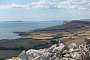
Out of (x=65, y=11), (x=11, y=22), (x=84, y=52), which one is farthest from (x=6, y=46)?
(x=84, y=52)

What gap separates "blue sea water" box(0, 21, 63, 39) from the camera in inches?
843

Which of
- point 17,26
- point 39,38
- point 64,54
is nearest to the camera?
point 64,54

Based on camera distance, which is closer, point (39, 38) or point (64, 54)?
point (64, 54)

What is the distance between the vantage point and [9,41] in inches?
833

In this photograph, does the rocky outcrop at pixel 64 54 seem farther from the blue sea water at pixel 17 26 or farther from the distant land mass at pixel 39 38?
the blue sea water at pixel 17 26

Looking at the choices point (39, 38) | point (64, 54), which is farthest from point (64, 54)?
point (39, 38)

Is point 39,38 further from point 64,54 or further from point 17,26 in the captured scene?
point 64,54

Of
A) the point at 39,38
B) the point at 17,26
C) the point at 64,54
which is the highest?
the point at 17,26

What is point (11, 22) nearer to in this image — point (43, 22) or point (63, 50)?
point (43, 22)

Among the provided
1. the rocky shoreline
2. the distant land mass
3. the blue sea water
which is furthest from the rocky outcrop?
the blue sea water

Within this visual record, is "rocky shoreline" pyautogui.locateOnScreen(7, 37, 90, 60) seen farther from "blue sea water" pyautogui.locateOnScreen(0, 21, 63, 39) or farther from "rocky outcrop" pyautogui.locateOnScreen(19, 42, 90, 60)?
"blue sea water" pyautogui.locateOnScreen(0, 21, 63, 39)

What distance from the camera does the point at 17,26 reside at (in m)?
23.0

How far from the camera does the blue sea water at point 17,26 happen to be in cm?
2141

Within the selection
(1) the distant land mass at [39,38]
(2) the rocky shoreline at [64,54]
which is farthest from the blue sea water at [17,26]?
(2) the rocky shoreline at [64,54]
